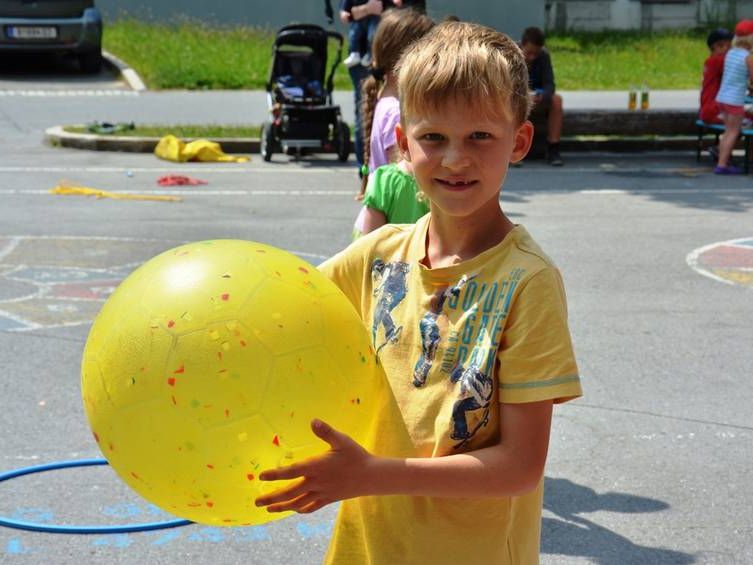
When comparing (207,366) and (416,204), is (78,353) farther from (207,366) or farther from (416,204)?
(207,366)

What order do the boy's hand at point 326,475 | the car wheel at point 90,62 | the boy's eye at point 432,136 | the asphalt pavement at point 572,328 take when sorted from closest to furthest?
1. the boy's hand at point 326,475
2. the boy's eye at point 432,136
3. the asphalt pavement at point 572,328
4. the car wheel at point 90,62

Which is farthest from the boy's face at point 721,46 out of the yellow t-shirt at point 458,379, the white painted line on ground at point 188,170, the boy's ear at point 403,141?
the yellow t-shirt at point 458,379

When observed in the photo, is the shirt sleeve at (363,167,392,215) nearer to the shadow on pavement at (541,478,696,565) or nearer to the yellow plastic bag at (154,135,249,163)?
the shadow on pavement at (541,478,696,565)

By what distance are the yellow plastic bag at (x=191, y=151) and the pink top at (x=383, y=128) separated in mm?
9594

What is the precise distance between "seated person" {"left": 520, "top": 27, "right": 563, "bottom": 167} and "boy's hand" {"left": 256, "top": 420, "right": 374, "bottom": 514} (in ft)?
43.4

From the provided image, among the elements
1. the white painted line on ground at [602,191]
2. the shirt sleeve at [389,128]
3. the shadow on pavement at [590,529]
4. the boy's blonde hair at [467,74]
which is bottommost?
the white painted line on ground at [602,191]

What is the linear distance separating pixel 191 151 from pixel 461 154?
12417 millimetres

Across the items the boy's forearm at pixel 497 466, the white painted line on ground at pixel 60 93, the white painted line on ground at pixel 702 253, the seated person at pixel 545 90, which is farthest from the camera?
the white painted line on ground at pixel 60 93

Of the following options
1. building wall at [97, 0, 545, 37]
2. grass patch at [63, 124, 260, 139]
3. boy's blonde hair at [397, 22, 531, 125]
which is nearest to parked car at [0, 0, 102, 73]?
grass patch at [63, 124, 260, 139]

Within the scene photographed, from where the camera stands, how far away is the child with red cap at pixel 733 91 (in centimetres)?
1420

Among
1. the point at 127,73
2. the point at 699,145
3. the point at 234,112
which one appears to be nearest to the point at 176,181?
the point at 234,112

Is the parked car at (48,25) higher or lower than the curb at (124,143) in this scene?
higher

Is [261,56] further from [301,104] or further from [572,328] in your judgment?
[572,328]

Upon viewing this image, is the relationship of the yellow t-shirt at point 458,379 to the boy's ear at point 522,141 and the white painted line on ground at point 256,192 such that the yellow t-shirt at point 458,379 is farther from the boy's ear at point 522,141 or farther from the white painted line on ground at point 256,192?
the white painted line on ground at point 256,192
